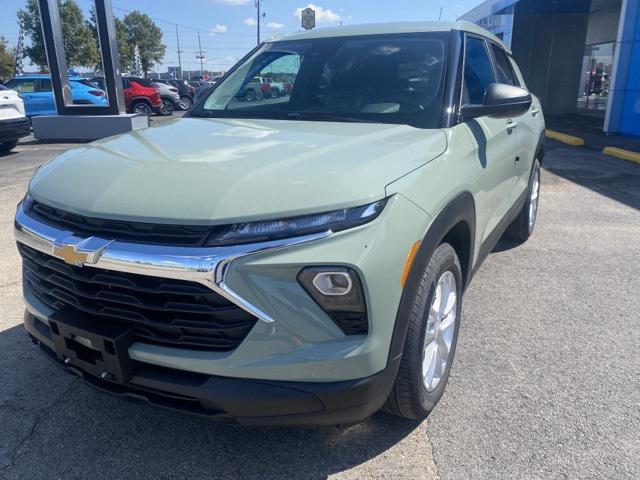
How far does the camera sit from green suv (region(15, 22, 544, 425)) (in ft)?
5.70

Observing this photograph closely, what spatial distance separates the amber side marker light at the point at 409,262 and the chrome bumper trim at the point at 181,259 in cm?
36

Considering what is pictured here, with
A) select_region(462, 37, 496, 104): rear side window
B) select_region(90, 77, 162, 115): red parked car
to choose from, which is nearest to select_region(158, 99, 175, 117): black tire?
select_region(90, 77, 162, 115): red parked car

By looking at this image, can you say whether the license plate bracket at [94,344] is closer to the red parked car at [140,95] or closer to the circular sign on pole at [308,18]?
the circular sign on pole at [308,18]

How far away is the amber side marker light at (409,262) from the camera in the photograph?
75.5 inches

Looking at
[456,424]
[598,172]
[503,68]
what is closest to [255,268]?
[456,424]

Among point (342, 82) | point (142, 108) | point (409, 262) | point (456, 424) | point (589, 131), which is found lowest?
point (589, 131)

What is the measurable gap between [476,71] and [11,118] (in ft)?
32.6

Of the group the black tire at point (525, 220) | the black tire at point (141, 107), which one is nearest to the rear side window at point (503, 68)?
the black tire at point (525, 220)

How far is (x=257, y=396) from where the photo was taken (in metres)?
1.79

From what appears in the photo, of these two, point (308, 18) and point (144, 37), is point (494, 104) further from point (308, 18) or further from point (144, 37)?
point (144, 37)

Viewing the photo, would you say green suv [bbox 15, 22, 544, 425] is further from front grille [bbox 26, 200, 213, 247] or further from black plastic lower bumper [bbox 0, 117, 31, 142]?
black plastic lower bumper [bbox 0, 117, 31, 142]

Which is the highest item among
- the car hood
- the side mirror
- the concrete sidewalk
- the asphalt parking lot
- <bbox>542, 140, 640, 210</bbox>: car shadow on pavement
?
the side mirror

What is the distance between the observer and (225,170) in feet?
6.51

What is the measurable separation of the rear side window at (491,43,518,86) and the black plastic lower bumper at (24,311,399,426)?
287 cm
